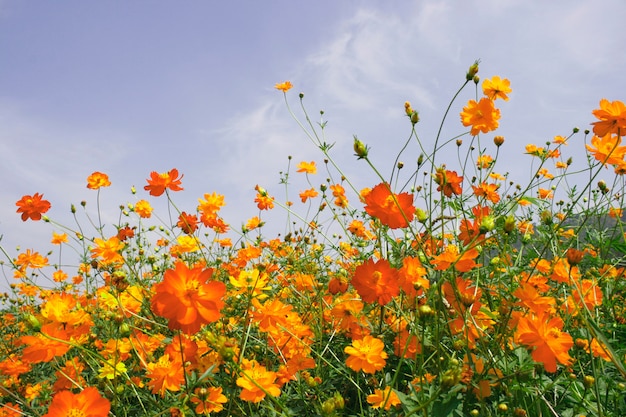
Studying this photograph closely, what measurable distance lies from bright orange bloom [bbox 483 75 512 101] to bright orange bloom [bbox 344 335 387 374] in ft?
3.40

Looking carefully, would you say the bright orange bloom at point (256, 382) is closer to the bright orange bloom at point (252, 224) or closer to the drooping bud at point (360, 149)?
Result: the drooping bud at point (360, 149)

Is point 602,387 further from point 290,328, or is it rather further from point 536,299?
point 290,328

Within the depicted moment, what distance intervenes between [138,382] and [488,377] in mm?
1293

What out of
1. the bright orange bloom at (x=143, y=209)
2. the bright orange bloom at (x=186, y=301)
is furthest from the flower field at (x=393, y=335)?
the bright orange bloom at (x=143, y=209)

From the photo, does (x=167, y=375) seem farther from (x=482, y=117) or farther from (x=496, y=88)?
(x=496, y=88)

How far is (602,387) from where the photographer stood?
4.19 feet

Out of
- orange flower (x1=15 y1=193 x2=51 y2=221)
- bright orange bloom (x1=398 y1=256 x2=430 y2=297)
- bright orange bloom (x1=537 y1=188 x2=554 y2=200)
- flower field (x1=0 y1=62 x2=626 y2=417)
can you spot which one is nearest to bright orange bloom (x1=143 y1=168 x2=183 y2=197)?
flower field (x1=0 y1=62 x2=626 y2=417)

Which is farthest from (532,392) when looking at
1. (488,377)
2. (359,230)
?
(359,230)

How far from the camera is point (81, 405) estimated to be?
3.23 feet

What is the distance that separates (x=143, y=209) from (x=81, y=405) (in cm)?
209

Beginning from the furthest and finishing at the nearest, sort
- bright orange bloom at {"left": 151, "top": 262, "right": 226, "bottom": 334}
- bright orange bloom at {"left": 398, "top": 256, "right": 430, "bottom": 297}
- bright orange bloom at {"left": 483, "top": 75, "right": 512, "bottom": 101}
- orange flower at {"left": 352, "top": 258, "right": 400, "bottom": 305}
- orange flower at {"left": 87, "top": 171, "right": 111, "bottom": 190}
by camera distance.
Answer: orange flower at {"left": 87, "top": 171, "right": 111, "bottom": 190} → bright orange bloom at {"left": 483, "top": 75, "right": 512, "bottom": 101} → bright orange bloom at {"left": 398, "top": 256, "right": 430, "bottom": 297} → orange flower at {"left": 352, "top": 258, "right": 400, "bottom": 305} → bright orange bloom at {"left": 151, "top": 262, "right": 226, "bottom": 334}

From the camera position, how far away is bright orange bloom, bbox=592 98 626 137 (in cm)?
130

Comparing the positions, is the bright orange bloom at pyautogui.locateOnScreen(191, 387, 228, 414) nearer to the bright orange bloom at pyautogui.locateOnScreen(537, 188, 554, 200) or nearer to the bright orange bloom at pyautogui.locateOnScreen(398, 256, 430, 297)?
the bright orange bloom at pyautogui.locateOnScreen(398, 256, 430, 297)

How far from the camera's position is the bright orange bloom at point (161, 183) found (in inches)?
72.4
